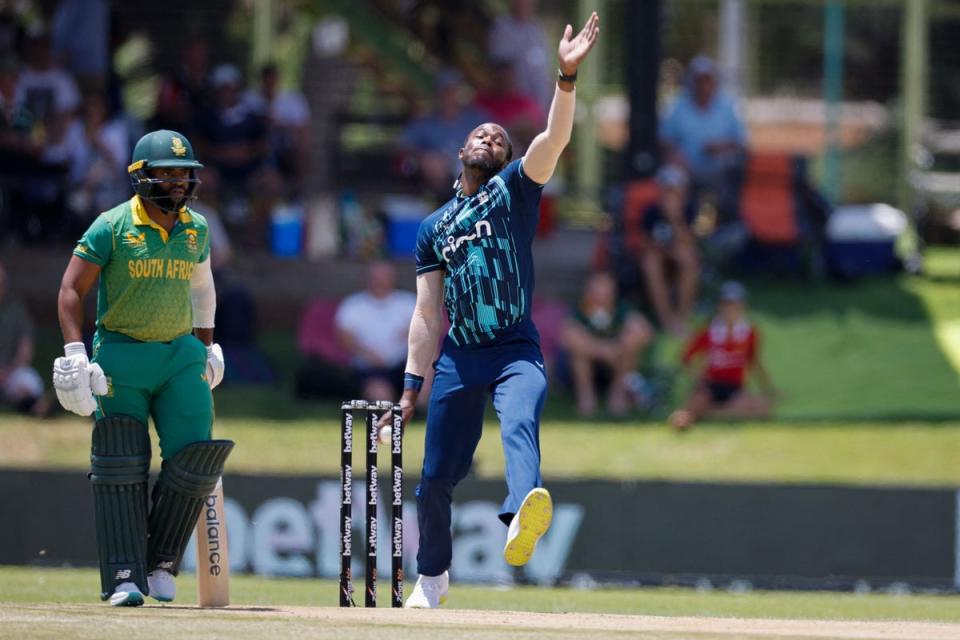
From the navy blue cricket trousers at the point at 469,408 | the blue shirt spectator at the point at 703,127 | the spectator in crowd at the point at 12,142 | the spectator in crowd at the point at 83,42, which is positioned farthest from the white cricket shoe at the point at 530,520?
the spectator in crowd at the point at 83,42

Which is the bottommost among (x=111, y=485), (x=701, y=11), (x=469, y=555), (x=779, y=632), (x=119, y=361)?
(x=469, y=555)

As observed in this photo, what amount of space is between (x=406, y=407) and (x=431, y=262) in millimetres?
648

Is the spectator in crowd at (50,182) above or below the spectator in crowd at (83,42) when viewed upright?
below

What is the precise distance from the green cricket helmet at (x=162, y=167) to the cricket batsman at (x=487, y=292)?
1.06 metres

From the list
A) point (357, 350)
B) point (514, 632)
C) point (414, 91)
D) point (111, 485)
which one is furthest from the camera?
point (414, 91)

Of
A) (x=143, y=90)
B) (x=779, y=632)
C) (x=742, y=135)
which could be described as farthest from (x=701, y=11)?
(x=779, y=632)

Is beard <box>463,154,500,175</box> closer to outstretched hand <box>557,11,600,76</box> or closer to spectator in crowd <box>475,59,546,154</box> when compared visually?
outstretched hand <box>557,11,600,76</box>

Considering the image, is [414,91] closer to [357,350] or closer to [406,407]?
[357,350]

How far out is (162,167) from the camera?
7.29m

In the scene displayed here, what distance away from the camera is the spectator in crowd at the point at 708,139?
16.5 metres

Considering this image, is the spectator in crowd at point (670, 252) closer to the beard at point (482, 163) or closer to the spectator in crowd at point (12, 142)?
A: the spectator in crowd at point (12, 142)

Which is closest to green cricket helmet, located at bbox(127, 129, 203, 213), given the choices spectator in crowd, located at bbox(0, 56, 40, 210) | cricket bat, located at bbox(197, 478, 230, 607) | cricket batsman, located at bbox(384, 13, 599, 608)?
cricket batsman, located at bbox(384, 13, 599, 608)

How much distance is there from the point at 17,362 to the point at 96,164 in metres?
2.22

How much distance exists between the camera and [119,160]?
15.8 meters
